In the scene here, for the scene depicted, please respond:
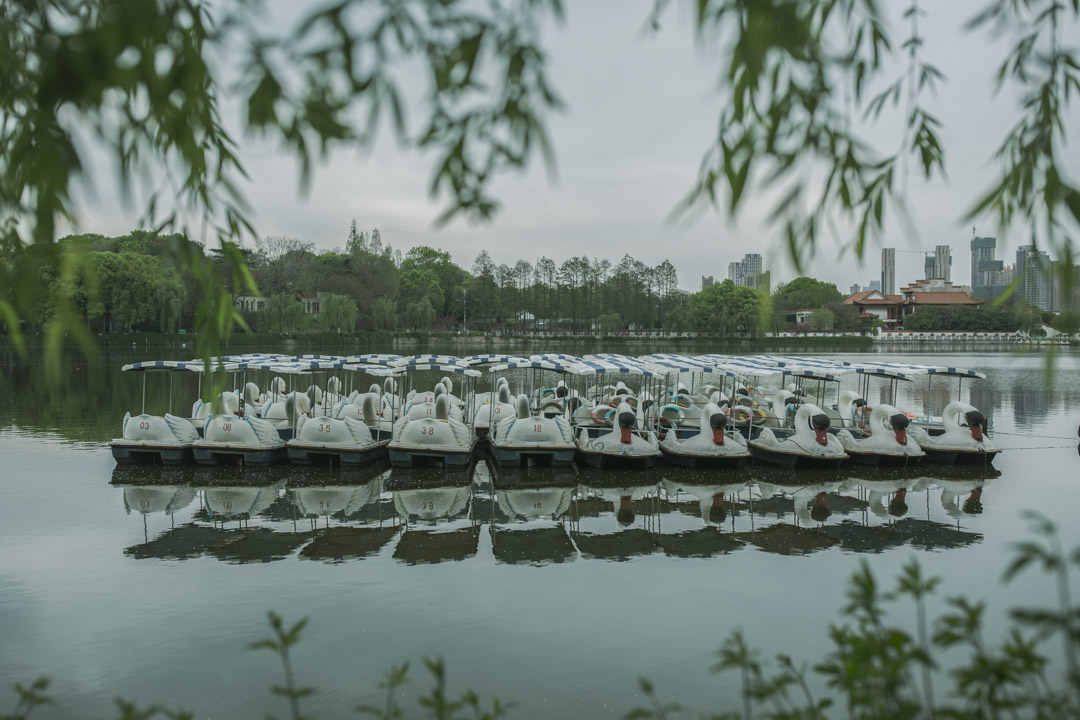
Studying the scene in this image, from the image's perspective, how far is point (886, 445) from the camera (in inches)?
721

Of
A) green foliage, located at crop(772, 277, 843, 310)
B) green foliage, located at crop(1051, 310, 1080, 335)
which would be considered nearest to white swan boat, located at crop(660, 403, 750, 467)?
green foliage, located at crop(1051, 310, 1080, 335)

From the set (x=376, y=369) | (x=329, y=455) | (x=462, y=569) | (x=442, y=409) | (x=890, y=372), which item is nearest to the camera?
(x=462, y=569)

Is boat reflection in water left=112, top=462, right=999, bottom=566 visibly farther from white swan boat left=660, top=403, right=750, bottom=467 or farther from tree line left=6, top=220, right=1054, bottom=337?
tree line left=6, top=220, right=1054, bottom=337

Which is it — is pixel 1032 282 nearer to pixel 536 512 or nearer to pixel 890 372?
pixel 536 512

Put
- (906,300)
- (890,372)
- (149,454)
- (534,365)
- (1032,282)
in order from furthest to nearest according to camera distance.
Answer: (906,300), (890,372), (534,365), (149,454), (1032,282)

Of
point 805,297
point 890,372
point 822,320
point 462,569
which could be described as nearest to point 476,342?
point 822,320

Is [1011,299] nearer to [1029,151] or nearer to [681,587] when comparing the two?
[1029,151]

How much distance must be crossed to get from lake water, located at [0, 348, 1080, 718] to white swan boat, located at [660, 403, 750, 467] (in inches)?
18.5

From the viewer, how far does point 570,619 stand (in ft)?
28.3

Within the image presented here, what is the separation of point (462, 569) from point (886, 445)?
1238 centimetres

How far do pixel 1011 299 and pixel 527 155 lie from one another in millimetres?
2210

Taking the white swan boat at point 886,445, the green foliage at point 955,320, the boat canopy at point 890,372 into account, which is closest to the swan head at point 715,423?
the white swan boat at point 886,445

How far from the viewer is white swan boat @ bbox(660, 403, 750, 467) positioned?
702 inches

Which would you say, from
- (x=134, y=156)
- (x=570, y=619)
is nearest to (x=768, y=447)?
(x=570, y=619)
